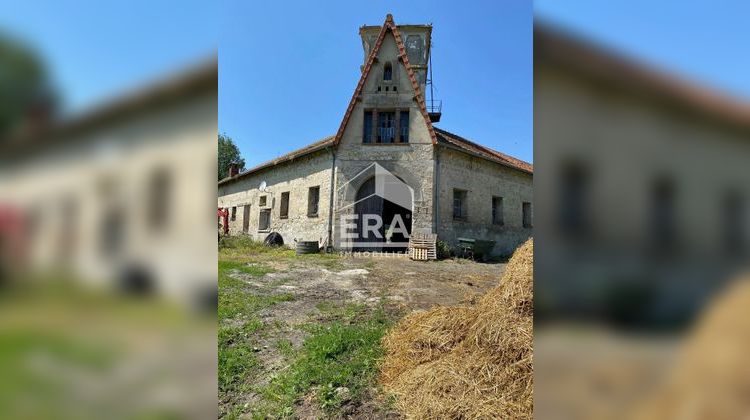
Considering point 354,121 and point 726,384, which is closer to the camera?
point 726,384

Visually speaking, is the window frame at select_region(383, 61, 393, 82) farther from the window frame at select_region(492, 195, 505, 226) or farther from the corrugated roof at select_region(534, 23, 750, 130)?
the corrugated roof at select_region(534, 23, 750, 130)

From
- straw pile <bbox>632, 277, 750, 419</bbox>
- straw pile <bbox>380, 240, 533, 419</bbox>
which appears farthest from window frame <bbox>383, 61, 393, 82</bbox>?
straw pile <bbox>632, 277, 750, 419</bbox>

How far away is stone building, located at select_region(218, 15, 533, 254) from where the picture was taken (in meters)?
16.5

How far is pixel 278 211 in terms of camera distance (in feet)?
65.0

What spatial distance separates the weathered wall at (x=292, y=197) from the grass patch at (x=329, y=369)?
11146 millimetres

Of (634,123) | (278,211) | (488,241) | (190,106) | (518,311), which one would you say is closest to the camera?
(634,123)

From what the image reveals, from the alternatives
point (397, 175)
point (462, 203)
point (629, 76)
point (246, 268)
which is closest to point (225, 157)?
point (246, 268)

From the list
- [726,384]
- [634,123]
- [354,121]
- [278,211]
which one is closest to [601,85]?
[634,123]

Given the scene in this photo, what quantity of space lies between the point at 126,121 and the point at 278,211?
1923 centimetres

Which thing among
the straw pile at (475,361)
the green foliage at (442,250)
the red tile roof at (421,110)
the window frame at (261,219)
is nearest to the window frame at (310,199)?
the red tile roof at (421,110)

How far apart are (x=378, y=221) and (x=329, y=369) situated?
39.3 ft

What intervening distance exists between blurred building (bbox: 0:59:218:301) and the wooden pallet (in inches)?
563

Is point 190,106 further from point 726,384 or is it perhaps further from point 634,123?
point 726,384

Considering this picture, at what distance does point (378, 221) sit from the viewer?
54.5 feet
